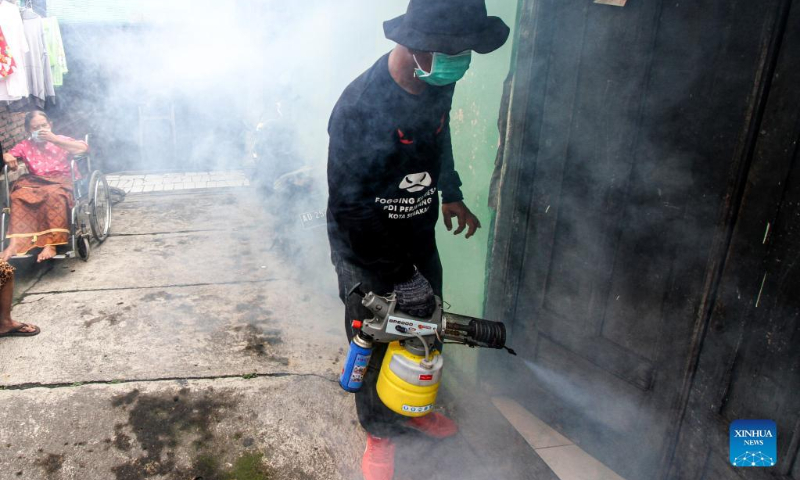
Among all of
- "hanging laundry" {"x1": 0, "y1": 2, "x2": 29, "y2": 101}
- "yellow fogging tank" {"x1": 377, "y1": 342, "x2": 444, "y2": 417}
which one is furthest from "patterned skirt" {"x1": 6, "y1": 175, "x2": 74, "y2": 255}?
"yellow fogging tank" {"x1": 377, "y1": 342, "x2": 444, "y2": 417}

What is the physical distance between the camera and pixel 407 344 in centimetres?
211

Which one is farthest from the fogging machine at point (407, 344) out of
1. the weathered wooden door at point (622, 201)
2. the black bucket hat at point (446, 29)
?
the black bucket hat at point (446, 29)

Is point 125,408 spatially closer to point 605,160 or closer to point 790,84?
point 605,160

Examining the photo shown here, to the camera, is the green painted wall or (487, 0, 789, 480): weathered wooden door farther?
the green painted wall

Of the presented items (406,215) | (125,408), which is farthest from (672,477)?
(125,408)

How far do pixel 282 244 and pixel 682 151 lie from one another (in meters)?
4.13

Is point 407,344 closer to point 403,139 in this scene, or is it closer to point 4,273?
point 403,139

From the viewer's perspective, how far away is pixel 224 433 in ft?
8.80

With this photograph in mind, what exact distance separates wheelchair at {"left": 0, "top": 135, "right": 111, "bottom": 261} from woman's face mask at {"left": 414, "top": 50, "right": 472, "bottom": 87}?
4431 mm

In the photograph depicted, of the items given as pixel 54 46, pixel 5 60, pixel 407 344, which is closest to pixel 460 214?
pixel 407 344

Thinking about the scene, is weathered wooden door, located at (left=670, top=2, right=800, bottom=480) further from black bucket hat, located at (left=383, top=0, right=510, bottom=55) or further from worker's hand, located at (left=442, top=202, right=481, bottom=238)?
worker's hand, located at (left=442, top=202, right=481, bottom=238)

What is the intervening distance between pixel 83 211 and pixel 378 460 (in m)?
4.30

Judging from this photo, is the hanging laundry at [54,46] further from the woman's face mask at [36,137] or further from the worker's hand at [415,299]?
the worker's hand at [415,299]

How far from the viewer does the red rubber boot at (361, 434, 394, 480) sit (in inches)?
93.3
